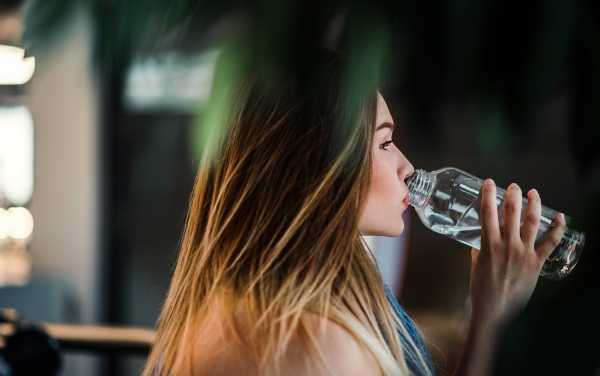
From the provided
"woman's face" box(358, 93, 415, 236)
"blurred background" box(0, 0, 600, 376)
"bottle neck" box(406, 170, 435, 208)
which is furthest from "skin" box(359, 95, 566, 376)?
"blurred background" box(0, 0, 600, 376)

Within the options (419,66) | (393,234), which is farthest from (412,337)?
(419,66)

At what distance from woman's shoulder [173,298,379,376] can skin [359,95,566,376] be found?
17 centimetres

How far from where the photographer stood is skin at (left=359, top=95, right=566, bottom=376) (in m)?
0.63

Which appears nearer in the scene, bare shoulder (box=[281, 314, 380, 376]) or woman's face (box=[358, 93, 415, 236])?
bare shoulder (box=[281, 314, 380, 376])

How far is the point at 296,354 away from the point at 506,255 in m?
0.31

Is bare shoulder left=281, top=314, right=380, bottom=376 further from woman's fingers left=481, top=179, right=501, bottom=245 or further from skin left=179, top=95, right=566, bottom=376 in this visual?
woman's fingers left=481, top=179, right=501, bottom=245

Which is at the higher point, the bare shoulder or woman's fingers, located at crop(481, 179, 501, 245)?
woman's fingers, located at crop(481, 179, 501, 245)

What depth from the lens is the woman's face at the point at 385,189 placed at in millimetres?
670

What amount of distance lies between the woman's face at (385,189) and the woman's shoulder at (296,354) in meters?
0.18

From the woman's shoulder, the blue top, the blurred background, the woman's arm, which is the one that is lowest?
the blue top

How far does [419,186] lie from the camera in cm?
87

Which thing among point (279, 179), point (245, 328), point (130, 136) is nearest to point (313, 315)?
point (245, 328)

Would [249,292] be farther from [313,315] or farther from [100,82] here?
[100,82]

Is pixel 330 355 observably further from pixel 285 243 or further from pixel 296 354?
pixel 285 243
